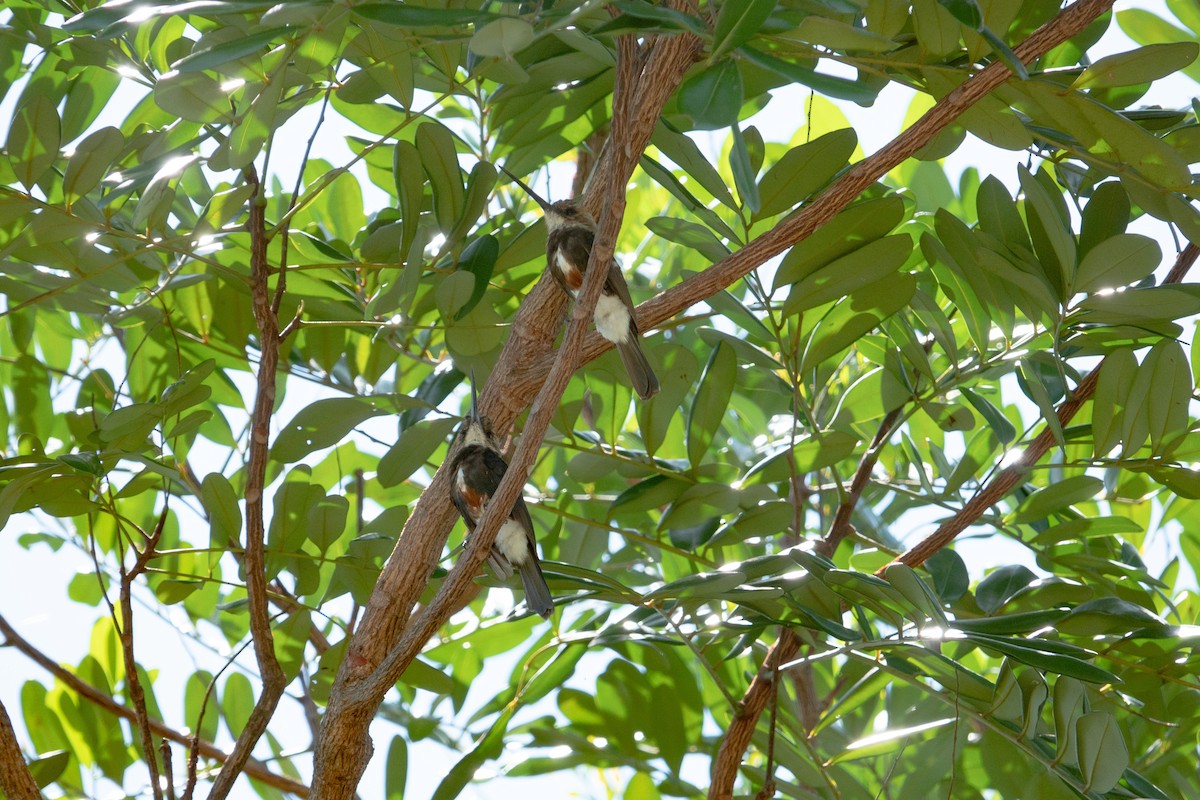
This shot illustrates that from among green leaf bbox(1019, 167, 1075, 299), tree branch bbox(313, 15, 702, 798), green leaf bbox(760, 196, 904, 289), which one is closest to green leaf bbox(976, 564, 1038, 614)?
green leaf bbox(1019, 167, 1075, 299)

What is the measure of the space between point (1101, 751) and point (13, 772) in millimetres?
1505

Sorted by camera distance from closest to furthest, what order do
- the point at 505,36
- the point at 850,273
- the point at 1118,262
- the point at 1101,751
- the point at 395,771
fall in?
the point at 505,36
the point at 1101,751
the point at 1118,262
the point at 850,273
the point at 395,771

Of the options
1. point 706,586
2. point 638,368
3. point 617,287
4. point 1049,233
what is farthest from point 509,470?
point 1049,233

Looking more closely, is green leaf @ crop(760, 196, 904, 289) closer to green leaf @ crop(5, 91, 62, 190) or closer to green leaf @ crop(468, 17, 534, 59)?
green leaf @ crop(468, 17, 534, 59)

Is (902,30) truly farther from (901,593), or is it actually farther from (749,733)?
(749,733)

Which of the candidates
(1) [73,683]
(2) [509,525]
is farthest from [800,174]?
(1) [73,683]

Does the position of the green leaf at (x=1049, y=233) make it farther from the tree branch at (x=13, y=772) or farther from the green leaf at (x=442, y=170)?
the tree branch at (x=13, y=772)

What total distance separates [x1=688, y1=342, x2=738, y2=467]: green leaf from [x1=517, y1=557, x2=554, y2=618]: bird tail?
0.32 metres

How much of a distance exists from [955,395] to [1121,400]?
61 centimetres

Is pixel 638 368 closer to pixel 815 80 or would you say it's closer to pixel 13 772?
pixel 815 80

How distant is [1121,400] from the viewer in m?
1.82

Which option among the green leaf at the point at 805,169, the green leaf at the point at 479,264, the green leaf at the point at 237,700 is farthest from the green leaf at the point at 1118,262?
the green leaf at the point at 237,700

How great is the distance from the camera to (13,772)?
161 cm

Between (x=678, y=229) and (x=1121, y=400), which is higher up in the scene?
(x=678, y=229)
